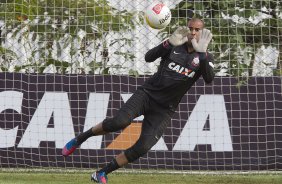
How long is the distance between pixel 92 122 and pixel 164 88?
404 centimetres

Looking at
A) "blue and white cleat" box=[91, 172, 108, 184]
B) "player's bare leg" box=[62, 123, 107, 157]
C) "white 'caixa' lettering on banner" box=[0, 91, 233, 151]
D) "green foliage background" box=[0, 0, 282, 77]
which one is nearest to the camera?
"blue and white cleat" box=[91, 172, 108, 184]

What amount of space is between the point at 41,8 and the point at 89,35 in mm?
1017

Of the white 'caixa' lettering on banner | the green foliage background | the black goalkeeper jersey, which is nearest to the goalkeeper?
the black goalkeeper jersey

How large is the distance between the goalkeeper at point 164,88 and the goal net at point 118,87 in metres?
3.72

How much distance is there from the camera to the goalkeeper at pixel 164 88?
9.55m

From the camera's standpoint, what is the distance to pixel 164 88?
384 inches

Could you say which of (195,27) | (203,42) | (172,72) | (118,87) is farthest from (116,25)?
(203,42)

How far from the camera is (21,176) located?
12.0m

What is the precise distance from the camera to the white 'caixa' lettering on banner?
1347cm

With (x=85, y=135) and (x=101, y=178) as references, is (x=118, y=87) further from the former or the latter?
(x=101, y=178)

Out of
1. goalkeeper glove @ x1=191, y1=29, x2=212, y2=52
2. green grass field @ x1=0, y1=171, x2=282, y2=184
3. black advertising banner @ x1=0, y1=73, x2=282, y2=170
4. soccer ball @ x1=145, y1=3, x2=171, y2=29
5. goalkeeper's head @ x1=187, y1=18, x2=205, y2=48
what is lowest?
green grass field @ x1=0, y1=171, x2=282, y2=184

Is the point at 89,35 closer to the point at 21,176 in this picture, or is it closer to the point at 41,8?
A: the point at 41,8

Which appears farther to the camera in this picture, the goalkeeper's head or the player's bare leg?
the player's bare leg

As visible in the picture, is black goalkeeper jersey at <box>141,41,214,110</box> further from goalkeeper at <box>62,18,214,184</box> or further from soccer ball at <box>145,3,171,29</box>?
soccer ball at <box>145,3,171,29</box>
